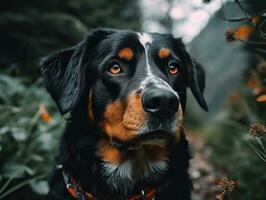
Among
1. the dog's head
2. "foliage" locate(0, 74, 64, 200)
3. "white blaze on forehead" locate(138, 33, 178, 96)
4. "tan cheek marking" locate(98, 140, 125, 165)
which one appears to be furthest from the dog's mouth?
"foliage" locate(0, 74, 64, 200)

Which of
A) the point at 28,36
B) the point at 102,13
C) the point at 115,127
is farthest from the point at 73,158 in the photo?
the point at 102,13

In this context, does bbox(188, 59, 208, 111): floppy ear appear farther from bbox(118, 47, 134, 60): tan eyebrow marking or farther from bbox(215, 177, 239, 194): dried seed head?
bbox(215, 177, 239, 194): dried seed head

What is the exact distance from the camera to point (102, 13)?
924cm

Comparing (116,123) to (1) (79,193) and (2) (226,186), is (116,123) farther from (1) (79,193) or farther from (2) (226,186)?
(2) (226,186)

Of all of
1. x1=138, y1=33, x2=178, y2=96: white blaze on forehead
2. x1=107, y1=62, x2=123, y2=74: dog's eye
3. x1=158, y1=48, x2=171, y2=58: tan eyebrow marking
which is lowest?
x1=158, y1=48, x2=171, y2=58: tan eyebrow marking

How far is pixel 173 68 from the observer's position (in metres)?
3.67

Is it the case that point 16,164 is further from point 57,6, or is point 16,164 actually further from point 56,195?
point 57,6

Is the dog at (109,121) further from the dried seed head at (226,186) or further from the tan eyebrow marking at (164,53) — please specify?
the dried seed head at (226,186)

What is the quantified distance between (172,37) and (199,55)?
15670 millimetres

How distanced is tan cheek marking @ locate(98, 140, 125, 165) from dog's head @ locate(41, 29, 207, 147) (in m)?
0.14

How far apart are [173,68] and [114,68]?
0.51 metres

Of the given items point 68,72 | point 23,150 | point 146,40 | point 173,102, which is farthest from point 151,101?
point 23,150

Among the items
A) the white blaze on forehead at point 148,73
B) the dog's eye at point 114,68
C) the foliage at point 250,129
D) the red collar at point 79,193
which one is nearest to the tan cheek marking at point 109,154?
the red collar at point 79,193

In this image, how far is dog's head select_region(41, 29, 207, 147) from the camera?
304 centimetres
